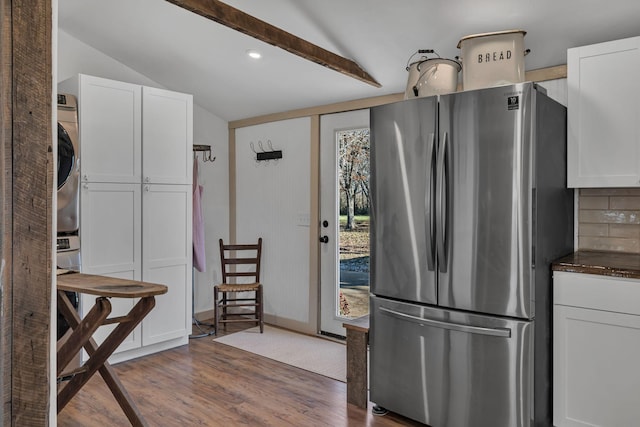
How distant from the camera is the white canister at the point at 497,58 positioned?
2.35 metres

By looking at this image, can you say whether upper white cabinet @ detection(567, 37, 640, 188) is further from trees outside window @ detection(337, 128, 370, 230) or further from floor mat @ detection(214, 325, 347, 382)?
floor mat @ detection(214, 325, 347, 382)

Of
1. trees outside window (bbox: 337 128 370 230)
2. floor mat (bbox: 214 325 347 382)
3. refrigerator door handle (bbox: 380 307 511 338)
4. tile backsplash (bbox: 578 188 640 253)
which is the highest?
trees outside window (bbox: 337 128 370 230)

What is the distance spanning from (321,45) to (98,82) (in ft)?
5.24

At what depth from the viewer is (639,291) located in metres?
2.07

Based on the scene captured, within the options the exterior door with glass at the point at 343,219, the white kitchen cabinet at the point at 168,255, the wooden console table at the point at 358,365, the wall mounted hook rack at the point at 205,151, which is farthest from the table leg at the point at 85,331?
the wall mounted hook rack at the point at 205,151

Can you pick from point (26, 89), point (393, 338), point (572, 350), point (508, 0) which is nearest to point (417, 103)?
point (508, 0)

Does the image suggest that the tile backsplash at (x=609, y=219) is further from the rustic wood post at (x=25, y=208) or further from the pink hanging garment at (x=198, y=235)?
the pink hanging garment at (x=198, y=235)

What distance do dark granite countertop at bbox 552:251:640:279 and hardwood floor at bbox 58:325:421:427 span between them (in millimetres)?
1188

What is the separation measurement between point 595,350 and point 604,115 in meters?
1.21

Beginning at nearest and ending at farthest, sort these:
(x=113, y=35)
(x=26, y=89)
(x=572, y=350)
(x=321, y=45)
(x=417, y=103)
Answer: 1. (x=26, y=89)
2. (x=572, y=350)
3. (x=417, y=103)
4. (x=321, y=45)
5. (x=113, y=35)

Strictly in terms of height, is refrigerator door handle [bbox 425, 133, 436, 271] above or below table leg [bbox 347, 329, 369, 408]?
above

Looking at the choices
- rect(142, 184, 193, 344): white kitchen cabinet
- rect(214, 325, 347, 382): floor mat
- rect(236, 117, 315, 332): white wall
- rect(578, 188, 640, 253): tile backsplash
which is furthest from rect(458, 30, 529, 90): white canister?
rect(142, 184, 193, 344): white kitchen cabinet

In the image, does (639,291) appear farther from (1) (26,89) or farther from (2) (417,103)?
(1) (26,89)

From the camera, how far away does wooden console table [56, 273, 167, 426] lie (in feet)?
6.42
